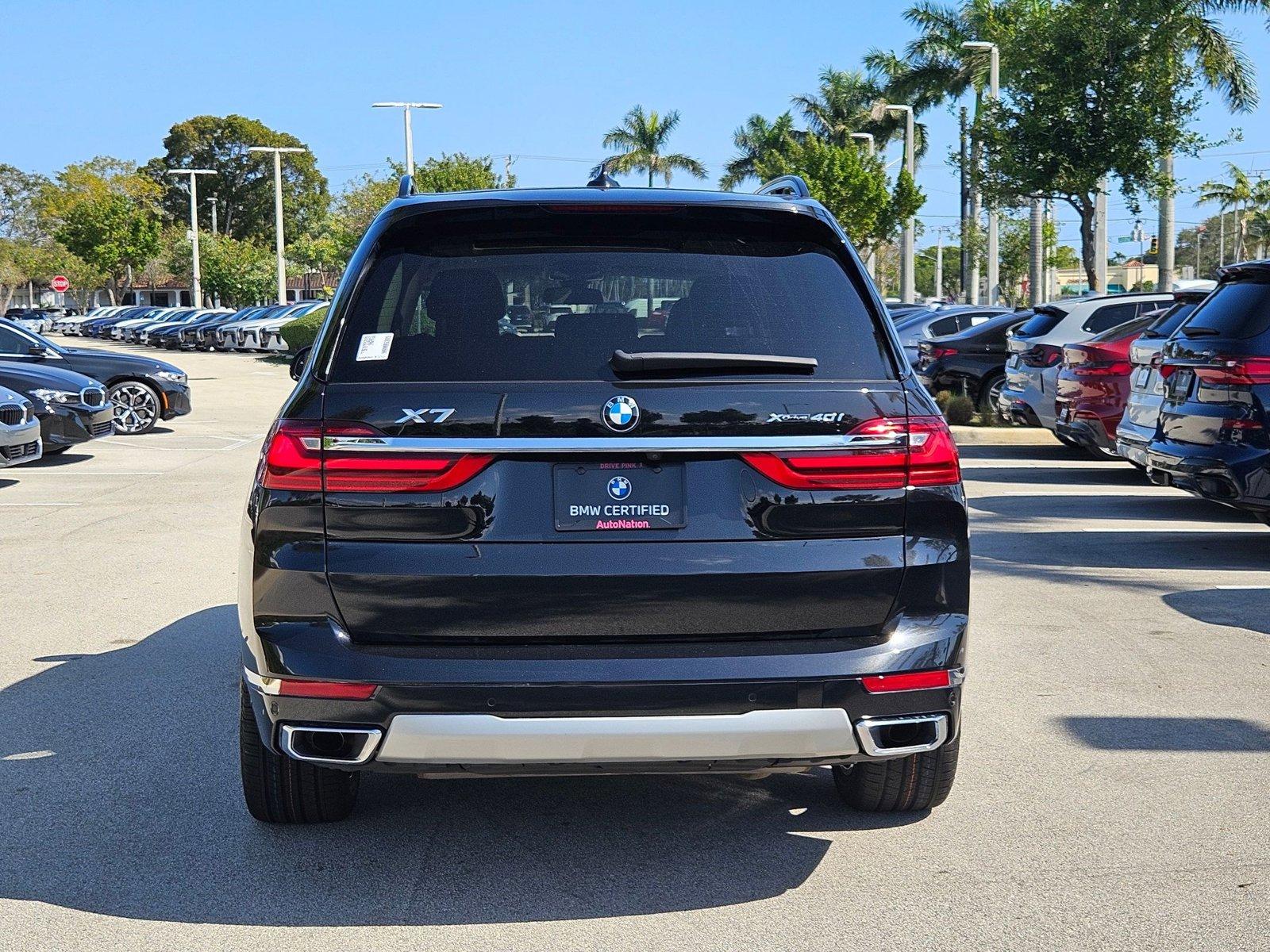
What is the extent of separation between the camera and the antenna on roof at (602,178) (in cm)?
471

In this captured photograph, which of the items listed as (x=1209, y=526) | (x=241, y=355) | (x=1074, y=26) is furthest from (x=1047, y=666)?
(x=241, y=355)

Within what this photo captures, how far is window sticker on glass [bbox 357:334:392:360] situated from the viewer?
3938 mm

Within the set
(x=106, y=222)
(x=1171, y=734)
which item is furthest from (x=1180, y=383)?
(x=106, y=222)

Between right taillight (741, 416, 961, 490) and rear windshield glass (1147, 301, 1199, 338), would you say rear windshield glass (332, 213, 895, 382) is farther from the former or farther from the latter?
rear windshield glass (1147, 301, 1199, 338)

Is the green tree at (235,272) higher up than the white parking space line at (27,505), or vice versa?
the green tree at (235,272)

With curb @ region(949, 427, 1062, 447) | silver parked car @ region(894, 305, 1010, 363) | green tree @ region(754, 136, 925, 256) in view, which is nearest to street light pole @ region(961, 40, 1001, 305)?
green tree @ region(754, 136, 925, 256)

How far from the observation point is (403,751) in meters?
3.79

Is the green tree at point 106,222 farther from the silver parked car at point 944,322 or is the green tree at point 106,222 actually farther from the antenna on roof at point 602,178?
the antenna on roof at point 602,178

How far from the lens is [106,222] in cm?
8475

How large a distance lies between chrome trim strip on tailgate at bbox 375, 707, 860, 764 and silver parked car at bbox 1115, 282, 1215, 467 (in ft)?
24.0

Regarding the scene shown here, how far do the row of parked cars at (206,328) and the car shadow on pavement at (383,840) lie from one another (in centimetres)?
4307

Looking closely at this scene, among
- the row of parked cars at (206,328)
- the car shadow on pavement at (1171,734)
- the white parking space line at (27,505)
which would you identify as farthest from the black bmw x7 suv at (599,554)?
the row of parked cars at (206,328)

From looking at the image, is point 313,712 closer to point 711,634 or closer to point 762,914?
point 711,634

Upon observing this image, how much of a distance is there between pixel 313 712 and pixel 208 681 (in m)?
2.85
